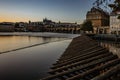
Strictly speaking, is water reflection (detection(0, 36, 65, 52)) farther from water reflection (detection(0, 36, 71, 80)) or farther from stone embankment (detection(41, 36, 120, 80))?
stone embankment (detection(41, 36, 120, 80))

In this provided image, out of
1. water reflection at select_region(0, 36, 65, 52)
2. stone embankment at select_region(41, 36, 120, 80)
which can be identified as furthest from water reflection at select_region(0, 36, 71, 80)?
water reflection at select_region(0, 36, 65, 52)

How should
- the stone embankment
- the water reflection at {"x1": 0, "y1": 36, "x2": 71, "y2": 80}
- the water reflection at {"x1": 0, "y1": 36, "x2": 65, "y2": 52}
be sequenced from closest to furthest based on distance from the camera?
the stone embankment → the water reflection at {"x1": 0, "y1": 36, "x2": 71, "y2": 80} → the water reflection at {"x1": 0, "y1": 36, "x2": 65, "y2": 52}

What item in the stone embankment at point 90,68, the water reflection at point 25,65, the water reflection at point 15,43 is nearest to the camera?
the stone embankment at point 90,68

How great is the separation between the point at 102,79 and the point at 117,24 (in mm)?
117513

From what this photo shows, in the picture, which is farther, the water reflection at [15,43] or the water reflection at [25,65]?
the water reflection at [15,43]

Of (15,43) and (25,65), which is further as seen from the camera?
(15,43)

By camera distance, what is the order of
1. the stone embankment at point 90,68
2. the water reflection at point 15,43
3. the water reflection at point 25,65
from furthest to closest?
the water reflection at point 15,43, the water reflection at point 25,65, the stone embankment at point 90,68

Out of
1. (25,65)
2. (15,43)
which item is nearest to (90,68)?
(25,65)

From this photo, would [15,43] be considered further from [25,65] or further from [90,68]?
[90,68]

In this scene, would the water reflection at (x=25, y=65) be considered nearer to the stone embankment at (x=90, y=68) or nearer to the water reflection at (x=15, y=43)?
the stone embankment at (x=90, y=68)

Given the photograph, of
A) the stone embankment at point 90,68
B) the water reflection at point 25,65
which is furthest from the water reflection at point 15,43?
the stone embankment at point 90,68

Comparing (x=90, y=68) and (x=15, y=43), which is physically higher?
(x=90, y=68)

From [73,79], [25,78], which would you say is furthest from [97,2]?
[25,78]

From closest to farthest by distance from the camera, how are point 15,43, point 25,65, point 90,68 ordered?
point 90,68
point 25,65
point 15,43
